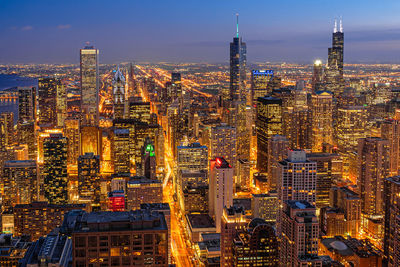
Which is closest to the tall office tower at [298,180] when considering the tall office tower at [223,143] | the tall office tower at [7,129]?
the tall office tower at [223,143]

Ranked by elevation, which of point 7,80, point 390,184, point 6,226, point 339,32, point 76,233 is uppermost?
point 339,32

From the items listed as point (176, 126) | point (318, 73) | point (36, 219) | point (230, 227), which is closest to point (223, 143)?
point (176, 126)

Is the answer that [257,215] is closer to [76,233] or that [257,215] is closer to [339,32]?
[76,233]

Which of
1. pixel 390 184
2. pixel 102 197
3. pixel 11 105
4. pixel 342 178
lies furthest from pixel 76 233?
pixel 11 105

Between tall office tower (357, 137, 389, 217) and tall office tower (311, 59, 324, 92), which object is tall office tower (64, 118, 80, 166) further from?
tall office tower (311, 59, 324, 92)

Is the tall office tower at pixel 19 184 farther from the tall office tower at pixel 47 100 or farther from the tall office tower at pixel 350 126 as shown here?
A: the tall office tower at pixel 350 126

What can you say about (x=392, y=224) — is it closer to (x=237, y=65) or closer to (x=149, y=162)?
(x=149, y=162)
